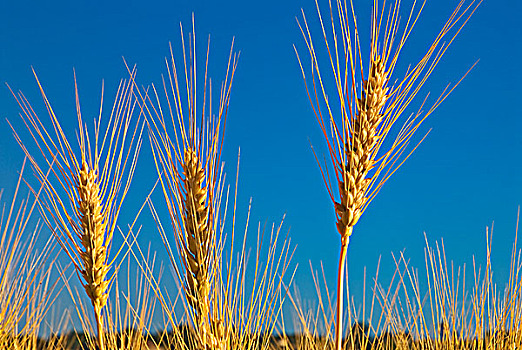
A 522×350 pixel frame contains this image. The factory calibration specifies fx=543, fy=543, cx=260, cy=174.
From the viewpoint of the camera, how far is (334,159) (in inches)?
54.5

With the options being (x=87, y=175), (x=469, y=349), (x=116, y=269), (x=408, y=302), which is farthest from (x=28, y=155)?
(x=469, y=349)

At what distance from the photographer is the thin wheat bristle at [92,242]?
169cm

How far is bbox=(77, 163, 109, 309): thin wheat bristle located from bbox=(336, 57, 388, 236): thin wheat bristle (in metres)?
0.79

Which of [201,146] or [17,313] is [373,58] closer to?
[201,146]

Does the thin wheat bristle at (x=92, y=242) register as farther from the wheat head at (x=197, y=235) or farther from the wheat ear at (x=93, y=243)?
the wheat head at (x=197, y=235)

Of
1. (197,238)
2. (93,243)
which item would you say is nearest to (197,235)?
(197,238)

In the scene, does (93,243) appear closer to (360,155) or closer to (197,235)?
(197,235)

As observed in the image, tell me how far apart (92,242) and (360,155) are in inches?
35.0

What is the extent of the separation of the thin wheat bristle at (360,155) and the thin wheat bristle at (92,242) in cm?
79

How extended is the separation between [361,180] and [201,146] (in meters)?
0.47

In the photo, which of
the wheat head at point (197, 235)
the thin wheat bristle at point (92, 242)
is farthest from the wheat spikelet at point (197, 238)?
the thin wheat bristle at point (92, 242)

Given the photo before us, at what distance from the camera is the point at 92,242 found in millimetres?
1695

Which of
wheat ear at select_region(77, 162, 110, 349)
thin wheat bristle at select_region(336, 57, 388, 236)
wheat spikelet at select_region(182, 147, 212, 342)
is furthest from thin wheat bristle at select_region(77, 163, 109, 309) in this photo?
thin wheat bristle at select_region(336, 57, 388, 236)

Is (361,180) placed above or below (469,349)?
above
